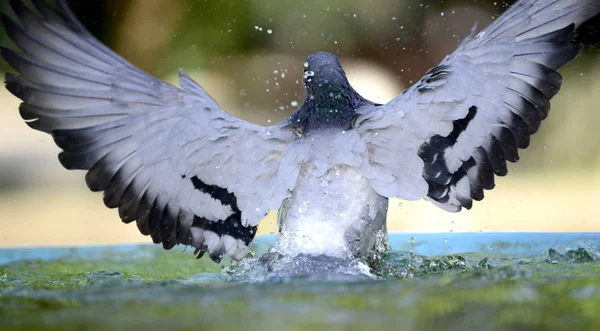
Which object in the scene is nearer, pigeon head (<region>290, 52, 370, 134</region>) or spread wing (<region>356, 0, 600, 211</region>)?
spread wing (<region>356, 0, 600, 211</region>)

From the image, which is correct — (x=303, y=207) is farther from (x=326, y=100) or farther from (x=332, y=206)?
(x=326, y=100)

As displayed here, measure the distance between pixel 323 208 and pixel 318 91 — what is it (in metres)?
0.75

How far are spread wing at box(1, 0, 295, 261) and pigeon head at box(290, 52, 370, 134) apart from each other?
0.15m

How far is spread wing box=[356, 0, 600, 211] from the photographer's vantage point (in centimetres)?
357

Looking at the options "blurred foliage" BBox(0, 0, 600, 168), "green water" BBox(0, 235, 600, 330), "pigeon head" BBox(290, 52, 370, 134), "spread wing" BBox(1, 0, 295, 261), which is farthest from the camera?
"blurred foliage" BBox(0, 0, 600, 168)

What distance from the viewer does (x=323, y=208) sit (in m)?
3.54

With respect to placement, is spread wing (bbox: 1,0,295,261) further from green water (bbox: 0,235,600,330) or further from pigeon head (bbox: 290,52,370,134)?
green water (bbox: 0,235,600,330)

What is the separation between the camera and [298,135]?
391 cm

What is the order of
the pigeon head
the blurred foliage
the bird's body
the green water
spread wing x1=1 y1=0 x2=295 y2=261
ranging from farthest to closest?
the blurred foliage, the pigeon head, spread wing x1=1 y1=0 x2=295 y2=261, the bird's body, the green water

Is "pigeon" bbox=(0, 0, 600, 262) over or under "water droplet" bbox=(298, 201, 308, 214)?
over

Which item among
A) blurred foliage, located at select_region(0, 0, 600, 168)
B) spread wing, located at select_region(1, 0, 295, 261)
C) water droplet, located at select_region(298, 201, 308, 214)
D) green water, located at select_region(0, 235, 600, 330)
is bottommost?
green water, located at select_region(0, 235, 600, 330)

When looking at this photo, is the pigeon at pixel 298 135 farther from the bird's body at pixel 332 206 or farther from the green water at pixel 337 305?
the green water at pixel 337 305

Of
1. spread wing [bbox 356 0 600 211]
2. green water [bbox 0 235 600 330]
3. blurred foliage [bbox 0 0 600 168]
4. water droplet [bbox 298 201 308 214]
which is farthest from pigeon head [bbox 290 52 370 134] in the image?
blurred foliage [bbox 0 0 600 168]

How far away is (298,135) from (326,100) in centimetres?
23
